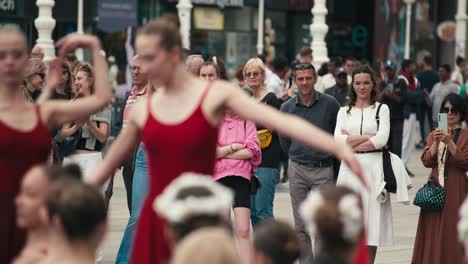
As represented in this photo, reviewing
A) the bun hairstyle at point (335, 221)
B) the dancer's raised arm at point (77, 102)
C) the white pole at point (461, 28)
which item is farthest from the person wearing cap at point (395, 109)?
the white pole at point (461, 28)

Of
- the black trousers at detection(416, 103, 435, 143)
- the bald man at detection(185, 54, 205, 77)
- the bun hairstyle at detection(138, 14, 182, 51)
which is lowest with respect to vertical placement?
the black trousers at detection(416, 103, 435, 143)

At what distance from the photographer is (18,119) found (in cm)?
671

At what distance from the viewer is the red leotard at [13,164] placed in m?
6.66

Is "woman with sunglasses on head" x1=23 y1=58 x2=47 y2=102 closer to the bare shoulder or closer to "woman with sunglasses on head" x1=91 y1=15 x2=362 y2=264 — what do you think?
the bare shoulder

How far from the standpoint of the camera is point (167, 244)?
21.3ft

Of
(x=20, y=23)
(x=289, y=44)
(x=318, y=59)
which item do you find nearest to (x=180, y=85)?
(x=318, y=59)

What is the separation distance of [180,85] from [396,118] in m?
15.4

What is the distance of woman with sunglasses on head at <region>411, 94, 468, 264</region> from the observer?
1143 centimetres

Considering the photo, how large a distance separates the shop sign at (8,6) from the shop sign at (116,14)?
206cm

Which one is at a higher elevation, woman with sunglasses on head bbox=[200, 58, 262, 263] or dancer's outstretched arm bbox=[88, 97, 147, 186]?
dancer's outstretched arm bbox=[88, 97, 147, 186]

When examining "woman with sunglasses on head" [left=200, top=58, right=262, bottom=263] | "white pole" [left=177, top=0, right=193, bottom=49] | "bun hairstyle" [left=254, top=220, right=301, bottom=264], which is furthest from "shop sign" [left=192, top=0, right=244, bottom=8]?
"bun hairstyle" [left=254, top=220, right=301, bottom=264]

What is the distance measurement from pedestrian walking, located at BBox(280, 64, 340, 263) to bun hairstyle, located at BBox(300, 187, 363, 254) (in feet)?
19.1

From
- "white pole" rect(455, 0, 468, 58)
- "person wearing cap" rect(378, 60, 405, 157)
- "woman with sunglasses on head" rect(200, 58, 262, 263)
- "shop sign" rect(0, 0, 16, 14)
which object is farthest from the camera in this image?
"white pole" rect(455, 0, 468, 58)

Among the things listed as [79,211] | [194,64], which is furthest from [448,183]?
[79,211]
